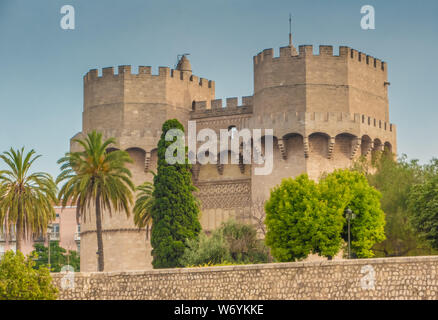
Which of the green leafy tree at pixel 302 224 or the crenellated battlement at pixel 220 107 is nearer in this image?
the green leafy tree at pixel 302 224

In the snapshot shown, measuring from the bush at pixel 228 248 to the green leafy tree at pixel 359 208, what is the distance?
17.2 feet

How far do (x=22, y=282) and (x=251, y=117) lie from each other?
2044 centimetres

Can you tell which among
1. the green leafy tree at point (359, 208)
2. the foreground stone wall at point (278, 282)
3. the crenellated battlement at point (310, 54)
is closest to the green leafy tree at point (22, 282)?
the foreground stone wall at point (278, 282)

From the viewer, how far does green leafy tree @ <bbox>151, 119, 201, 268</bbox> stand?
4659 cm

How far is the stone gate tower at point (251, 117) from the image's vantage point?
167 ft

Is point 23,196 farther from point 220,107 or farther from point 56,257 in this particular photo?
point 56,257

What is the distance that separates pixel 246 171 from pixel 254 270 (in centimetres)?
1879

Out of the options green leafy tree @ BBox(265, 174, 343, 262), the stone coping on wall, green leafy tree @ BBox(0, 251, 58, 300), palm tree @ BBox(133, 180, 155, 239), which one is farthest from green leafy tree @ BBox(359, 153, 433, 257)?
green leafy tree @ BBox(0, 251, 58, 300)

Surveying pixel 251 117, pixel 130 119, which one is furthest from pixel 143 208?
pixel 251 117

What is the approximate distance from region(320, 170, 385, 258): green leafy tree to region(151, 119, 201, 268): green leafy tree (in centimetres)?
662

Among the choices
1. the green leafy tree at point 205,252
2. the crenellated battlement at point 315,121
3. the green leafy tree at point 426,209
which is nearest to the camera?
the green leafy tree at point 426,209

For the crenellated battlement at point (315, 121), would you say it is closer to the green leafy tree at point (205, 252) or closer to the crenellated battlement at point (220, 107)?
the crenellated battlement at point (220, 107)
